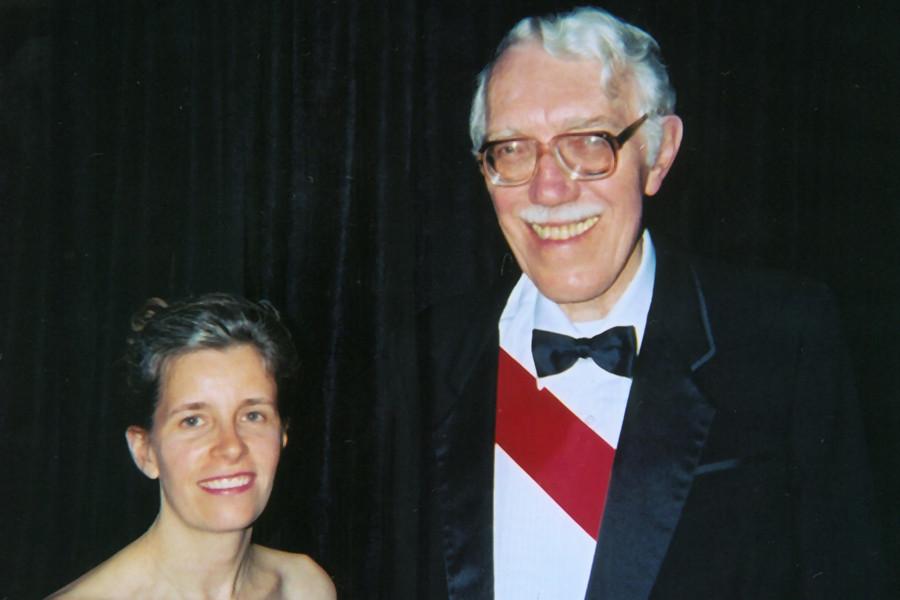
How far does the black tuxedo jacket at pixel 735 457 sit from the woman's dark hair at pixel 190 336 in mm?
559

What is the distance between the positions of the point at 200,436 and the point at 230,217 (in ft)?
1.81

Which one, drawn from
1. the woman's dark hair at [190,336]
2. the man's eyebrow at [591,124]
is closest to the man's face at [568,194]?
the man's eyebrow at [591,124]

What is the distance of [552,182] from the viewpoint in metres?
1.50

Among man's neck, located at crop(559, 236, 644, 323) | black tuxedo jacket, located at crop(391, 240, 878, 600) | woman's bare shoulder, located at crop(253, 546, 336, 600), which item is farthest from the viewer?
woman's bare shoulder, located at crop(253, 546, 336, 600)

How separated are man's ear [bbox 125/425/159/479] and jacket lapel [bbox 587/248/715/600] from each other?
797mm

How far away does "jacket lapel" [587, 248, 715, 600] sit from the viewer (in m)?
1.46

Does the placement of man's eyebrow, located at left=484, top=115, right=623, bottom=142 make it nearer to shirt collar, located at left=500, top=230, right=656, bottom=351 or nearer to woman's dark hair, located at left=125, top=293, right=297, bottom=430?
shirt collar, located at left=500, top=230, right=656, bottom=351

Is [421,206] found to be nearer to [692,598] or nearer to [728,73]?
[728,73]

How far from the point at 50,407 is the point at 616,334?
3.94 feet

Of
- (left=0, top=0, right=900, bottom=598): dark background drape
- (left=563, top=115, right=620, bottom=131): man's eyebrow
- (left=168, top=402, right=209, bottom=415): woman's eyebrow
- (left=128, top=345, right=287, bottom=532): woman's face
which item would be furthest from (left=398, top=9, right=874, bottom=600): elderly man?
(left=168, top=402, right=209, bottom=415): woman's eyebrow

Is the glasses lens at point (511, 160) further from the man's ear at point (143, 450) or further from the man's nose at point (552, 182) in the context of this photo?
the man's ear at point (143, 450)

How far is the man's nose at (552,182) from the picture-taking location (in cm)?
149

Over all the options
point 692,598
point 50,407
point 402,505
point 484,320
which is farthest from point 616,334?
point 50,407

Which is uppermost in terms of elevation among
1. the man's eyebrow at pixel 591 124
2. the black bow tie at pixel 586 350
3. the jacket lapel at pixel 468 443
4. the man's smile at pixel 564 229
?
the man's eyebrow at pixel 591 124
